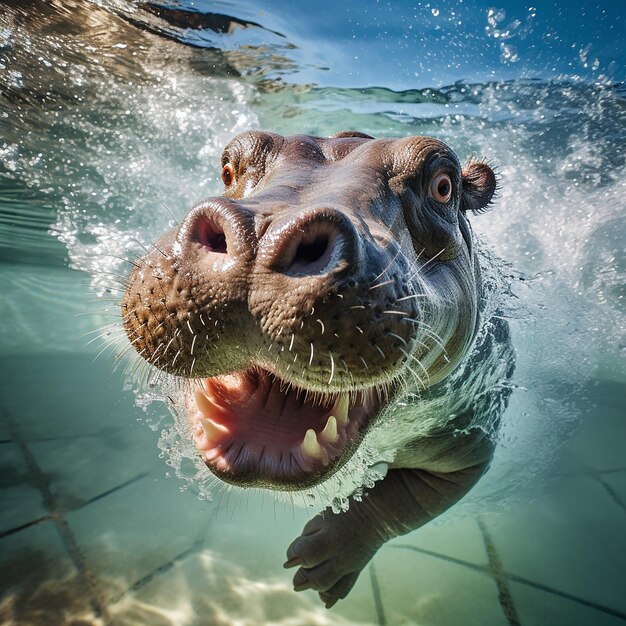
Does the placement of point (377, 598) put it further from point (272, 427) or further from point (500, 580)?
point (272, 427)

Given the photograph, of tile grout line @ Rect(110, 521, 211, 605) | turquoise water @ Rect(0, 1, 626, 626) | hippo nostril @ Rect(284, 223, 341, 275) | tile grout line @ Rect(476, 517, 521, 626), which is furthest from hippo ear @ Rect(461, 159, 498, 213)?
tile grout line @ Rect(110, 521, 211, 605)

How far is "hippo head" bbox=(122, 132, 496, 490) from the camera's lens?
126 cm

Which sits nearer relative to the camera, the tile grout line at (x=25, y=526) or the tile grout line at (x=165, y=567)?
the tile grout line at (x=165, y=567)

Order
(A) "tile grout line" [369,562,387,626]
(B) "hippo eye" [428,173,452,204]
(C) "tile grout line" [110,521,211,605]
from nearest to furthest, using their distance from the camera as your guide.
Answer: (B) "hippo eye" [428,173,452,204] → (C) "tile grout line" [110,521,211,605] → (A) "tile grout line" [369,562,387,626]

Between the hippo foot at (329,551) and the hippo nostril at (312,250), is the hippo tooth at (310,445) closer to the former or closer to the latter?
the hippo nostril at (312,250)

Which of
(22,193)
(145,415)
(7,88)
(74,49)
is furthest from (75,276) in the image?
(74,49)

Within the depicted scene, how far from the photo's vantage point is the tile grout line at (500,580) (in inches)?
168

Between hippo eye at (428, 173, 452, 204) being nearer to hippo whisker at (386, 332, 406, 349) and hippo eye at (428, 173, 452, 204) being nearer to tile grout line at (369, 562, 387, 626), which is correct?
hippo whisker at (386, 332, 406, 349)

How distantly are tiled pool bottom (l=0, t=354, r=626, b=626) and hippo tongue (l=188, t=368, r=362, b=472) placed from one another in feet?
9.48

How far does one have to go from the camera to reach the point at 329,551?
3.44 meters

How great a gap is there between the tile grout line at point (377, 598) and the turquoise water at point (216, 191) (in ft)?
0.08

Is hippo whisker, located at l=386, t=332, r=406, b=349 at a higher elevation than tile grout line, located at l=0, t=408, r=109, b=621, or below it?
higher

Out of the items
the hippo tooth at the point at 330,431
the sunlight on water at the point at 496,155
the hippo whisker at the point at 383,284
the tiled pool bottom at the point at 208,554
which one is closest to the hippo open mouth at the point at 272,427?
the hippo tooth at the point at 330,431

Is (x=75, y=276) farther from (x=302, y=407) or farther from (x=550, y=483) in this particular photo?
(x=302, y=407)
